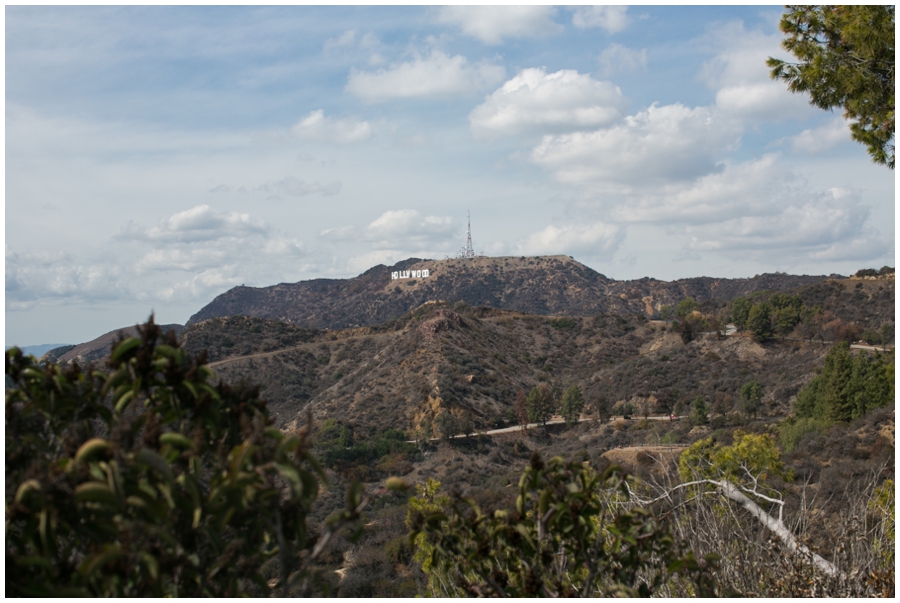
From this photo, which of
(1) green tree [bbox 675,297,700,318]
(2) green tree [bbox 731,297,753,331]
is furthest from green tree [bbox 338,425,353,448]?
(1) green tree [bbox 675,297,700,318]

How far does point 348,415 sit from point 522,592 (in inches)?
1510

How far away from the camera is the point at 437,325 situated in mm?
52844

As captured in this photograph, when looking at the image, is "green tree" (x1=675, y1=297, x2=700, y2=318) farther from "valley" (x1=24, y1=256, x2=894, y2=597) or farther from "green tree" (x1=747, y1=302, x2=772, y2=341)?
"green tree" (x1=747, y1=302, x2=772, y2=341)

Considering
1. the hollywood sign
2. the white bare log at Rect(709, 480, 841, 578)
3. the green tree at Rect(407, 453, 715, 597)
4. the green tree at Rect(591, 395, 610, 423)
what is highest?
the hollywood sign

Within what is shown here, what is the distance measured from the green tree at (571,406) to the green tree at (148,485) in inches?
1576

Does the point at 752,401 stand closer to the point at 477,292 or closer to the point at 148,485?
the point at 148,485

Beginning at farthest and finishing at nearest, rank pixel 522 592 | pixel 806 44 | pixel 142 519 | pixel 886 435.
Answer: pixel 886 435 < pixel 806 44 < pixel 522 592 < pixel 142 519

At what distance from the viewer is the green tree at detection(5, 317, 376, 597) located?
2.17 m

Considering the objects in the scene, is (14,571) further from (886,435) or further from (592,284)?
(592,284)

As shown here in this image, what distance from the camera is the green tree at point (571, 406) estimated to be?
41.6 meters

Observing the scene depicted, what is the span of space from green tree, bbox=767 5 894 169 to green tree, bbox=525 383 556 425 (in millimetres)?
32754

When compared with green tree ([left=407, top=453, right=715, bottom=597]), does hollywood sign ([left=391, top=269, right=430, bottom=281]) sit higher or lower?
higher

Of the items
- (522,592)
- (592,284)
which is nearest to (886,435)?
(522,592)

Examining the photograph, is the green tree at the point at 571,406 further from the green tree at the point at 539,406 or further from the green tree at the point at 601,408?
the green tree at the point at 601,408
